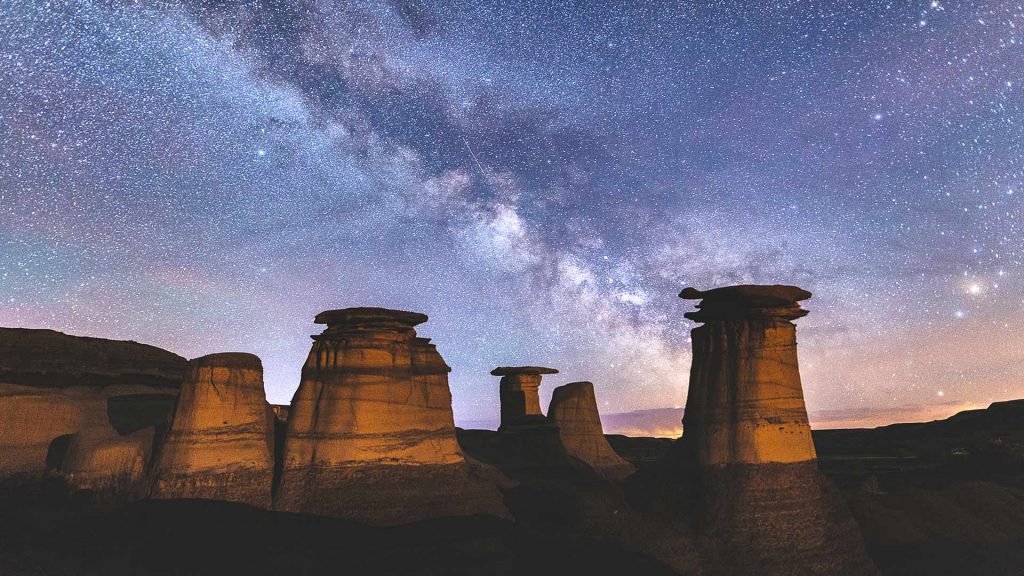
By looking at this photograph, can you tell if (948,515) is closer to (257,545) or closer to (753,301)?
(753,301)

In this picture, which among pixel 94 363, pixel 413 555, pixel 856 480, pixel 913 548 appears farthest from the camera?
pixel 856 480

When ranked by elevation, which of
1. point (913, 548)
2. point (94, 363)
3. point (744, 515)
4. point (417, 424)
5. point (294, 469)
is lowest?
point (913, 548)

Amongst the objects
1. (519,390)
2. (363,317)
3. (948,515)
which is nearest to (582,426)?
(519,390)

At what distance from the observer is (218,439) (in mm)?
15688

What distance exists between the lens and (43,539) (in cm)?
1384

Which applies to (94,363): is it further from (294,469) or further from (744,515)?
(744,515)

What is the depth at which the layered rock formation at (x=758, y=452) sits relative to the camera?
49.5 feet

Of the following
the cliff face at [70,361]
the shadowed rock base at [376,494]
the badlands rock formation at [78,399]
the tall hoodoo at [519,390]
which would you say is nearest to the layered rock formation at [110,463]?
the badlands rock formation at [78,399]

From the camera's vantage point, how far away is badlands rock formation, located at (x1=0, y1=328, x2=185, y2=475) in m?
16.7

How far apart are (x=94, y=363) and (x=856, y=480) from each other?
124 feet

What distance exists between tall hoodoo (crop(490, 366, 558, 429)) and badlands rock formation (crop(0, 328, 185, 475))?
59.8ft

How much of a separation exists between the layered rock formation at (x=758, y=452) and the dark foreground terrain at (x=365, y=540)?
87.3 inches

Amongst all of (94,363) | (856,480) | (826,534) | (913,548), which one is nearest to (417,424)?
(826,534)

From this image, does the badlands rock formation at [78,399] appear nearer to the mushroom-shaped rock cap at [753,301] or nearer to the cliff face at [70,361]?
the cliff face at [70,361]
